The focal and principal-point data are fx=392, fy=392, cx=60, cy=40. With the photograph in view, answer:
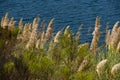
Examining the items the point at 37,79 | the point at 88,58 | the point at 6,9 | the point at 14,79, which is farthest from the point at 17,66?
the point at 6,9

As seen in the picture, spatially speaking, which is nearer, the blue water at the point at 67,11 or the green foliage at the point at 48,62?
the green foliage at the point at 48,62

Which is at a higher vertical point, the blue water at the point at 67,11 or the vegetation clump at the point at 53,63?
the vegetation clump at the point at 53,63

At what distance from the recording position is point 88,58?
5930 mm

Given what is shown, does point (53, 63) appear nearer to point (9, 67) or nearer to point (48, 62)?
point (48, 62)

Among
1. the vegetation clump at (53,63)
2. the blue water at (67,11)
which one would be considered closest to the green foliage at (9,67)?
the vegetation clump at (53,63)

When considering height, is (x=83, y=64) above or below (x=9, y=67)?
below

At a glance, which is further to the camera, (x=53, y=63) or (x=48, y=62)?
(x=53, y=63)

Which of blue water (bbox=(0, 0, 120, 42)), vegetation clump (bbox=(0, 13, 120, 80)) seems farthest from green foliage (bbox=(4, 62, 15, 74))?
blue water (bbox=(0, 0, 120, 42))

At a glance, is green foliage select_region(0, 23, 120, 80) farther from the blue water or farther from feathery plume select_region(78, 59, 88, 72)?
the blue water

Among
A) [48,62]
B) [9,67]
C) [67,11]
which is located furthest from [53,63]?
[67,11]

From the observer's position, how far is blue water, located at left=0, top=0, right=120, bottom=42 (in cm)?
2854

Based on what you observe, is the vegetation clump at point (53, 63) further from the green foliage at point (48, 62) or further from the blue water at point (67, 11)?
the blue water at point (67, 11)

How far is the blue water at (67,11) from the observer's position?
28.5 m

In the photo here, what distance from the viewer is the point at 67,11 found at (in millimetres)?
32312
